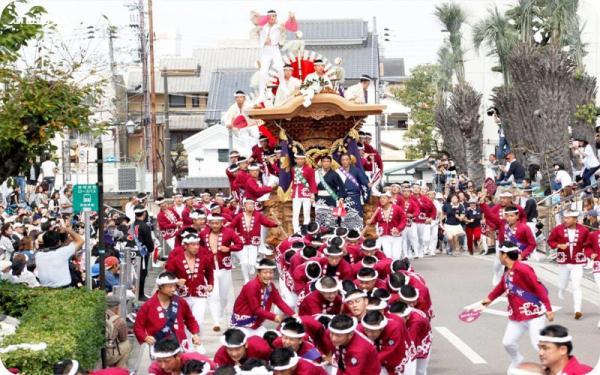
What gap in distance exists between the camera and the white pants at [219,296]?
17.2 meters

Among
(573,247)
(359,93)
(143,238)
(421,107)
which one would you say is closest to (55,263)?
(143,238)

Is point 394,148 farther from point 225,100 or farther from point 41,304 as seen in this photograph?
point 41,304

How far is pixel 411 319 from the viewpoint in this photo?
472 inches

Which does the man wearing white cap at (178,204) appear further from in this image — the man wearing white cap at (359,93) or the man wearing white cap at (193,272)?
the man wearing white cap at (193,272)

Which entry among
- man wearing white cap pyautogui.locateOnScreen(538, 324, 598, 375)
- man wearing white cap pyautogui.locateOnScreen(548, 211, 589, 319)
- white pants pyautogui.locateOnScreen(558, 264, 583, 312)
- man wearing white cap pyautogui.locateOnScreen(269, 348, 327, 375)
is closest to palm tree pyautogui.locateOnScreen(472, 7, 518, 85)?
white pants pyautogui.locateOnScreen(558, 264, 583, 312)

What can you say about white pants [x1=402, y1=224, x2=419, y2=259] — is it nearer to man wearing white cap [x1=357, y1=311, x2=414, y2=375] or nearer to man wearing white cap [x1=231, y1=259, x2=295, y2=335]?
man wearing white cap [x1=231, y1=259, x2=295, y2=335]

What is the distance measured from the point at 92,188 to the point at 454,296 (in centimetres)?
804

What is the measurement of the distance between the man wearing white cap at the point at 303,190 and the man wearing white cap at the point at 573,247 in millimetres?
6233

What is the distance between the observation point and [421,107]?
61.5m

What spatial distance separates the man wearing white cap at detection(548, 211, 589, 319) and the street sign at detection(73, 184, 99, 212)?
7.69 metres

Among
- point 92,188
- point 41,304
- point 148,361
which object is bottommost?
point 148,361

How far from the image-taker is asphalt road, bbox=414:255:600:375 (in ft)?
49.1

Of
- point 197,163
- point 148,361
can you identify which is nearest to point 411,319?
point 148,361

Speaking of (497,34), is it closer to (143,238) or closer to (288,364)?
(143,238)
